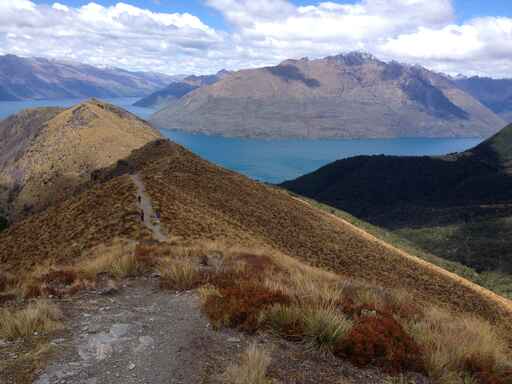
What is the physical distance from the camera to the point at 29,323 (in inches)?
327

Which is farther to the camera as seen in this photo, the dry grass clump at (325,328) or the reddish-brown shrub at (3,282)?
the reddish-brown shrub at (3,282)

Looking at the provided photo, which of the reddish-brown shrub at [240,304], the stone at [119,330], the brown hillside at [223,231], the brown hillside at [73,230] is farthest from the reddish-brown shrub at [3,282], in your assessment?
the reddish-brown shrub at [240,304]

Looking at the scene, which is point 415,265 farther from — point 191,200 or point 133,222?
point 133,222

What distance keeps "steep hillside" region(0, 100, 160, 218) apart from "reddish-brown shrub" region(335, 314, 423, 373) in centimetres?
9602

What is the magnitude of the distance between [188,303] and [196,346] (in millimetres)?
2709

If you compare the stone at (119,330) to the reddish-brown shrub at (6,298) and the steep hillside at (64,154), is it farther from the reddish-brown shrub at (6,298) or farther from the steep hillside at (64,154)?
the steep hillside at (64,154)

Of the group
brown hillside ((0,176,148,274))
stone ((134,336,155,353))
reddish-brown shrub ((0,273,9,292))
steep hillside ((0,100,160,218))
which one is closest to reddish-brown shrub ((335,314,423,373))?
stone ((134,336,155,353))

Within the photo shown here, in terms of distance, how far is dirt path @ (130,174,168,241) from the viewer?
23052mm

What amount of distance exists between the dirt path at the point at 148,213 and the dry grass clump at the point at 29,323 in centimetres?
1296

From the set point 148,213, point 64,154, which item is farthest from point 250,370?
point 64,154

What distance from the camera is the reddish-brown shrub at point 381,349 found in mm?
7555

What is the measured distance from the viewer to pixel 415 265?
132 ft

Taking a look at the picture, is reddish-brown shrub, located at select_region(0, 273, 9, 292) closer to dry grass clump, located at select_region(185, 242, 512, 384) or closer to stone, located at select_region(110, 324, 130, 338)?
stone, located at select_region(110, 324, 130, 338)

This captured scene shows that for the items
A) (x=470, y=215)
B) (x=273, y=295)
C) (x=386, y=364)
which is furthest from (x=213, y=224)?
(x=470, y=215)
